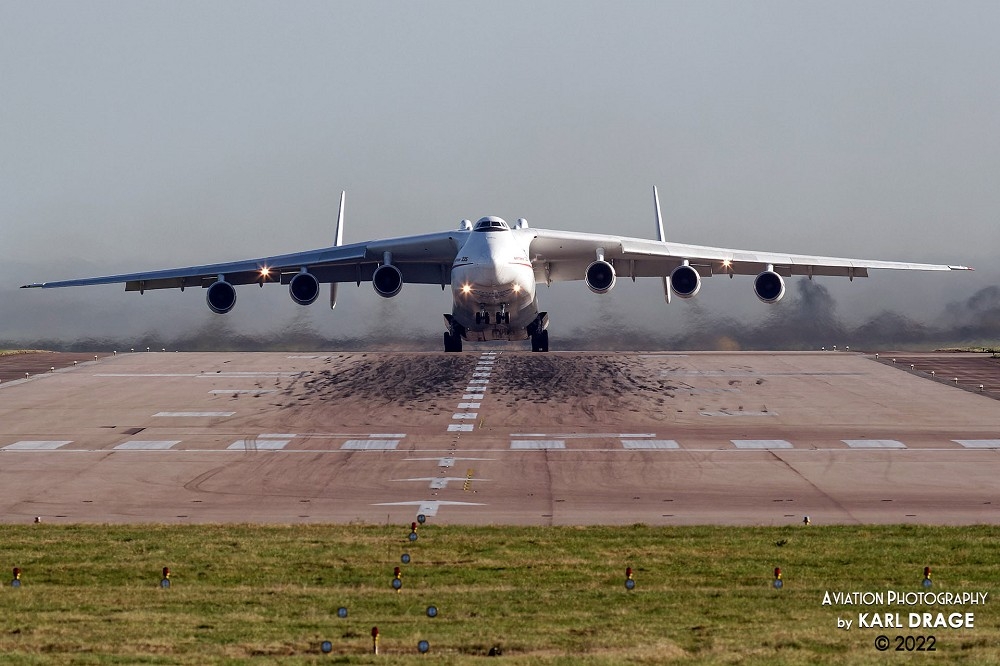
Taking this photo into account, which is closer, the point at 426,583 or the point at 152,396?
the point at 426,583

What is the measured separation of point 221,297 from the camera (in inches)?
1382

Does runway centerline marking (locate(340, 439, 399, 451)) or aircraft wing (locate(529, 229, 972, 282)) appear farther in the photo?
aircraft wing (locate(529, 229, 972, 282))

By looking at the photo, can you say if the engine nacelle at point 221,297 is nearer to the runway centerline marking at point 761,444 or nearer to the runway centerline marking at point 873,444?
the runway centerline marking at point 761,444

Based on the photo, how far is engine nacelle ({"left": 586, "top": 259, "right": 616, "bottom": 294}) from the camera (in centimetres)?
3512

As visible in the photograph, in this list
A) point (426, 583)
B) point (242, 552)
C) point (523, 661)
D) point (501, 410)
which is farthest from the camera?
point (501, 410)

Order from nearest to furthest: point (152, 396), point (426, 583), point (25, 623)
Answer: point (25, 623)
point (426, 583)
point (152, 396)

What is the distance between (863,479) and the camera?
21281 mm

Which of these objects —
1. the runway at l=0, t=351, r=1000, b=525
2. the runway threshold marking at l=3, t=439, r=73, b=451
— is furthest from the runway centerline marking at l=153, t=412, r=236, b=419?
the runway threshold marking at l=3, t=439, r=73, b=451

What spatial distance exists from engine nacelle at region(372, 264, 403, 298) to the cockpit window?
2.92 meters

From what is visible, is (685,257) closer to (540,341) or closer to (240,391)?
(540,341)

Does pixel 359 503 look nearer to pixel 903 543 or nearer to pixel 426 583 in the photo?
pixel 426 583

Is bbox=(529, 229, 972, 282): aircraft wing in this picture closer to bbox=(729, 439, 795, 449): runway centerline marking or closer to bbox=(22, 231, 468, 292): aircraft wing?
bbox=(22, 231, 468, 292): aircraft wing

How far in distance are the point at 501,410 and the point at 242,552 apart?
15141mm

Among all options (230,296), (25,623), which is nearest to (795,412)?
(230,296)
